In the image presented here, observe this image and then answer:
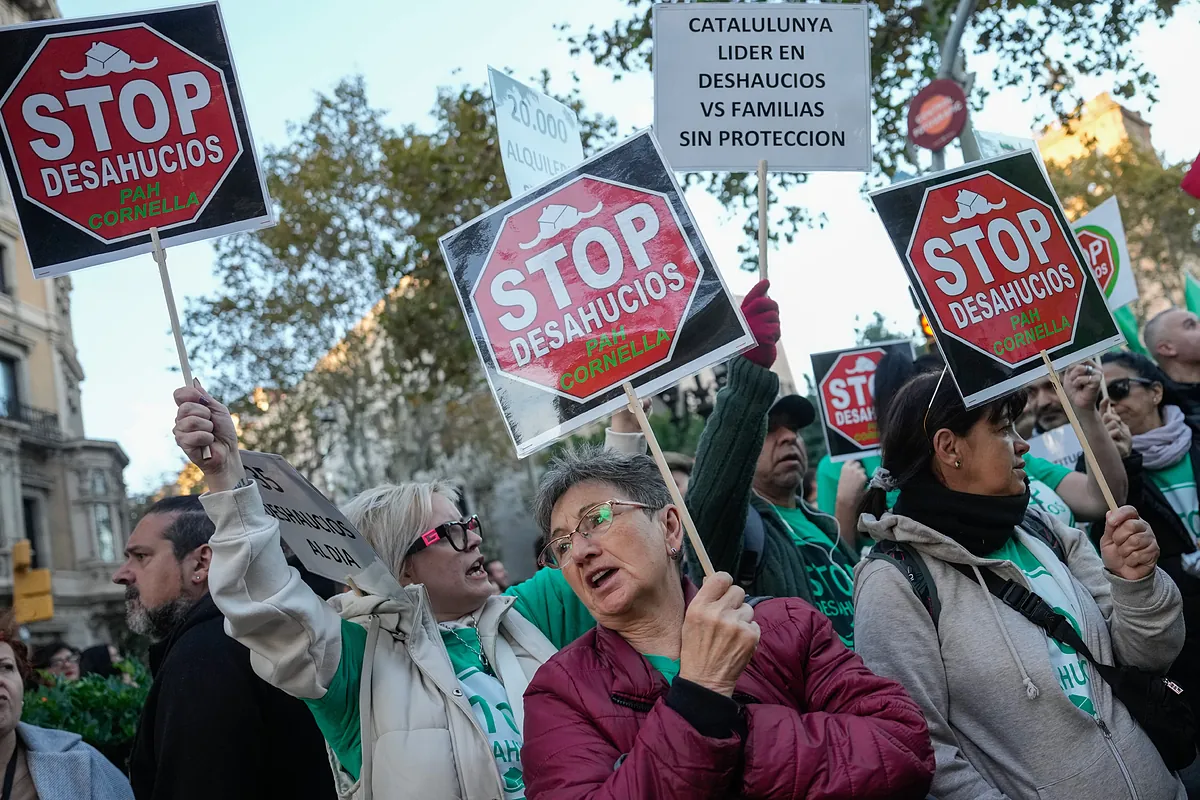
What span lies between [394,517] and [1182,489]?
3287mm

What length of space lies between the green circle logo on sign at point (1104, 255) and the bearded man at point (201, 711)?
5.03 metres

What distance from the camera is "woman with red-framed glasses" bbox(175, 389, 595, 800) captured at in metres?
2.74

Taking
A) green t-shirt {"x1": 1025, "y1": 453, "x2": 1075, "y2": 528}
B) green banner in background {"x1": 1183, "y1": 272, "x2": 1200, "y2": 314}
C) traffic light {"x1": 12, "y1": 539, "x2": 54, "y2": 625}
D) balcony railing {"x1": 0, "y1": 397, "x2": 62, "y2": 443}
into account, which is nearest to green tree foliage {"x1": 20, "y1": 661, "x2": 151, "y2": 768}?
green t-shirt {"x1": 1025, "y1": 453, "x2": 1075, "y2": 528}

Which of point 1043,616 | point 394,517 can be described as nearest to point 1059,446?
point 1043,616

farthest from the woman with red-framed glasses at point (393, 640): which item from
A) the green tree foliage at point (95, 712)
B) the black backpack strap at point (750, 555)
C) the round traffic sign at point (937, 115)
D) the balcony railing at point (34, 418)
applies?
the balcony railing at point (34, 418)

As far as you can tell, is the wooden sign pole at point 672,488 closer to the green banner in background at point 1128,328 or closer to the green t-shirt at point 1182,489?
the green t-shirt at point 1182,489

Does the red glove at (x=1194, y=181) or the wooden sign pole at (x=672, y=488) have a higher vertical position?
the red glove at (x=1194, y=181)

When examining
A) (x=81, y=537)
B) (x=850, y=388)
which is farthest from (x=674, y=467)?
(x=81, y=537)

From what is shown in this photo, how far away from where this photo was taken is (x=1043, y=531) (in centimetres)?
332

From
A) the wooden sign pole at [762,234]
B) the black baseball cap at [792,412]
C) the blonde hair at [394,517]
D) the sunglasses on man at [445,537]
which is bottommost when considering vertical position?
the sunglasses on man at [445,537]

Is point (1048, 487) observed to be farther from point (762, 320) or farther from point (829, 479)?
point (829, 479)

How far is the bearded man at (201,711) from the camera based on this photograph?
3299mm

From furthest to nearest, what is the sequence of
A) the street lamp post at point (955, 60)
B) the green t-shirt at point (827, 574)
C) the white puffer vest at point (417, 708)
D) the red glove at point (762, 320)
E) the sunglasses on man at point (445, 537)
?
the street lamp post at point (955, 60) → the green t-shirt at point (827, 574) → the red glove at point (762, 320) → the sunglasses on man at point (445, 537) → the white puffer vest at point (417, 708)

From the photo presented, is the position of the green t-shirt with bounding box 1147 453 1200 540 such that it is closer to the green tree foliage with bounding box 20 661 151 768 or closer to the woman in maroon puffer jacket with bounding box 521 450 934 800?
the woman in maroon puffer jacket with bounding box 521 450 934 800
